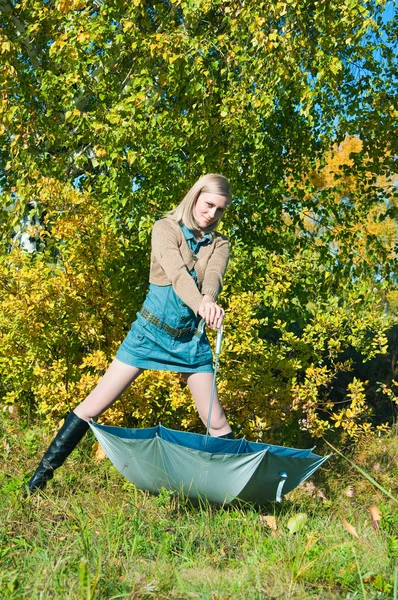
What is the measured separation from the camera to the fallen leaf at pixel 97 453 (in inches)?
160

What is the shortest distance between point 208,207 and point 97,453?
182cm

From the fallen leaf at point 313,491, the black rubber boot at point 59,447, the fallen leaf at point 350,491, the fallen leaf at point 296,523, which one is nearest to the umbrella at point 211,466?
the fallen leaf at point 296,523

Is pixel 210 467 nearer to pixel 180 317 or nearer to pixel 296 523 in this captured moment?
pixel 296 523

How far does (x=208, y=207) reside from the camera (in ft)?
10.3

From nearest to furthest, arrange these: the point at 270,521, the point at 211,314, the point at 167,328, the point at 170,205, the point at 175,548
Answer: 1. the point at 175,548
2. the point at 211,314
3. the point at 270,521
4. the point at 167,328
5. the point at 170,205

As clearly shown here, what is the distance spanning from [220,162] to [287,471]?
2409mm

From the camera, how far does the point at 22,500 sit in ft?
Answer: 10.0

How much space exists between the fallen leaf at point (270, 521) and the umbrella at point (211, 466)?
0.10 m

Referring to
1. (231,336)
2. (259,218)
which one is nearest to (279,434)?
(231,336)

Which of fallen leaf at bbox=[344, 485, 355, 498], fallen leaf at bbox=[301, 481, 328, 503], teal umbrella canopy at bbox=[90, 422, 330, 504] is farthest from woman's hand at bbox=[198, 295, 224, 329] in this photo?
fallen leaf at bbox=[344, 485, 355, 498]

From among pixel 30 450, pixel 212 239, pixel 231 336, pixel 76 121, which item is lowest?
pixel 30 450

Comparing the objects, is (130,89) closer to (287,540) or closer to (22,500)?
(22,500)

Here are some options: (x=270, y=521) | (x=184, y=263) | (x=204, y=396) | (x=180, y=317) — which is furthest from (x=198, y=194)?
(x=270, y=521)

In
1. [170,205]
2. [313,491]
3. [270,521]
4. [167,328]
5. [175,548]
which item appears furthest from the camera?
[170,205]
